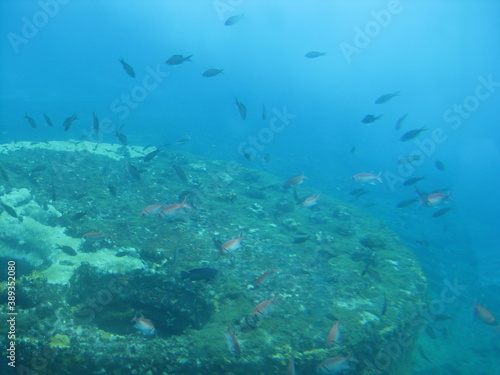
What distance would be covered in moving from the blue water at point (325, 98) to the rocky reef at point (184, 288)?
5695 millimetres

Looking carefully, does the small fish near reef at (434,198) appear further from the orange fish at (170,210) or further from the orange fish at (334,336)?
Answer: the orange fish at (170,210)

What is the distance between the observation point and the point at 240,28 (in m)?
153

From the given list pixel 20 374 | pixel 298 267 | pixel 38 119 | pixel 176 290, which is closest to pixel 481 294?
pixel 298 267

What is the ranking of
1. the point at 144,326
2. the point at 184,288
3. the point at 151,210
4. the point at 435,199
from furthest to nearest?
the point at 435,199 < the point at 151,210 < the point at 184,288 < the point at 144,326

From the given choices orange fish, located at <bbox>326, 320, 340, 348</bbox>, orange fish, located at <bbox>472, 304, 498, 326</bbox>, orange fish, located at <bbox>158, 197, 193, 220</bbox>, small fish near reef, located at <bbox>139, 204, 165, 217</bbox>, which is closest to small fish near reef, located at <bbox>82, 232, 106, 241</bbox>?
small fish near reef, located at <bbox>139, 204, 165, 217</bbox>

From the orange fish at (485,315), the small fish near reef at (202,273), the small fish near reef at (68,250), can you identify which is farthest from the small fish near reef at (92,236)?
the orange fish at (485,315)

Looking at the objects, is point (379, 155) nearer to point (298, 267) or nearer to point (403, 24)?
point (298, 267)

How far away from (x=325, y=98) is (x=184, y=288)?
143254 millimetres

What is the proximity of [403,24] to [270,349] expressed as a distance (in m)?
151

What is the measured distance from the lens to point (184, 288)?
545cm

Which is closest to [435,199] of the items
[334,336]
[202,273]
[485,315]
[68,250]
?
[485,315]

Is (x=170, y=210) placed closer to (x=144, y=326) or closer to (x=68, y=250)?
(x=144, y=326)

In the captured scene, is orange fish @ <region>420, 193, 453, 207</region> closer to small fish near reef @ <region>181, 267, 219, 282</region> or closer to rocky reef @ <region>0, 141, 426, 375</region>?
rocky reef @ <region>0, 141, 426, 375</region>

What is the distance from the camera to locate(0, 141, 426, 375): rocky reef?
457 centimetres
